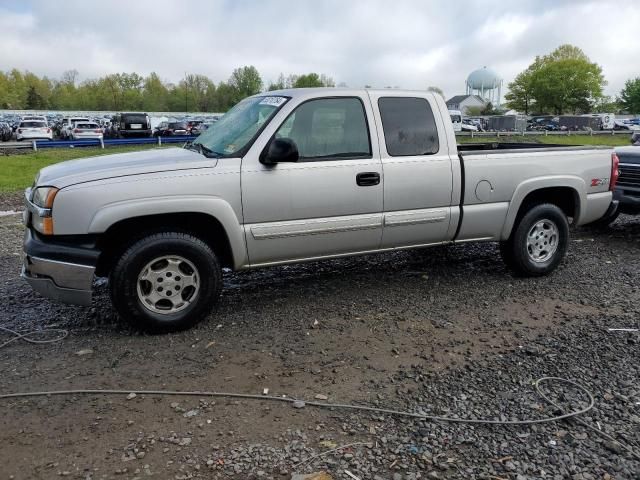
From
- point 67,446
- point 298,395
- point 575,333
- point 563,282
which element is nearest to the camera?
point 67,446

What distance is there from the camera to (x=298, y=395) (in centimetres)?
345

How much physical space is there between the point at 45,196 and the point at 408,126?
10.1ft

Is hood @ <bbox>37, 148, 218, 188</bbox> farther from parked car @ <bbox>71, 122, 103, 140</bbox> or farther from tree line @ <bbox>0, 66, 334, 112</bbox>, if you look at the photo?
tree line @ <bbox>0, 66, 334, 112</bbox>

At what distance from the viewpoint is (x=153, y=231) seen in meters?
4.23

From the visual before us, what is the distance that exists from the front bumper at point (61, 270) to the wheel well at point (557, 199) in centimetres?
419

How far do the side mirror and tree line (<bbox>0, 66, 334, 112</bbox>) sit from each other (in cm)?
8404

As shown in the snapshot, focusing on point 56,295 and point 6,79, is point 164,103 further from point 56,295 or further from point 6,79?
point 56,295

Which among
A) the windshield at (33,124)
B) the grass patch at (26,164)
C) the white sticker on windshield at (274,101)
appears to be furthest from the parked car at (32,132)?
the white sticker on windshield at (274,101)

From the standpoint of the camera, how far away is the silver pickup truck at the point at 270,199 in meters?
3.99

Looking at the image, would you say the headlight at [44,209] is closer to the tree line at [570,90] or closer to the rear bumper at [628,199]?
the rear bumper at [628,199]

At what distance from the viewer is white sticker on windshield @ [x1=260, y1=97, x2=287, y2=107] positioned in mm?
4641

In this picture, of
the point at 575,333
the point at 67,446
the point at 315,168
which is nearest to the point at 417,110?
the point at 315,168

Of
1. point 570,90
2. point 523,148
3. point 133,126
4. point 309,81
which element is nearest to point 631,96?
point 570,90

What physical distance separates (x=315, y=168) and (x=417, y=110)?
1.29 metres
